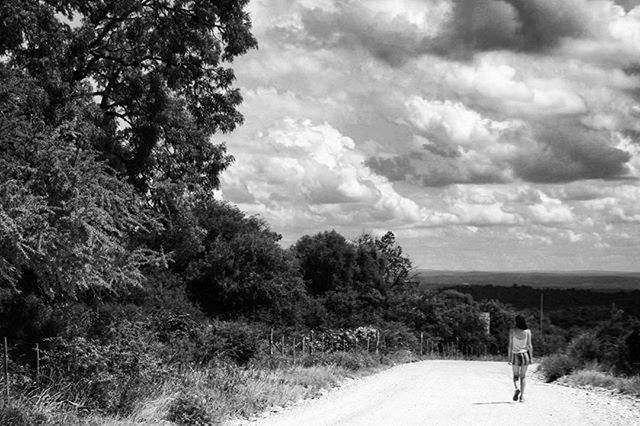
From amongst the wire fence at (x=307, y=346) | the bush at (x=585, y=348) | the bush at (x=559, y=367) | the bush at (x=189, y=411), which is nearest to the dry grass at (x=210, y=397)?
the bush at (x=189, y=411)

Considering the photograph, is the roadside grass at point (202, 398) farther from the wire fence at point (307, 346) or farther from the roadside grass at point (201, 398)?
the wire fence at point (307, 346)

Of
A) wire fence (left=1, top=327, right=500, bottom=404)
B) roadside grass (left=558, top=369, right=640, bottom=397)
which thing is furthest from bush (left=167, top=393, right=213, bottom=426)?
roadside grass (left=558, top=369, right=640, bottom=397)

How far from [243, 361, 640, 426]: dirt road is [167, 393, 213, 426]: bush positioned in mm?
950

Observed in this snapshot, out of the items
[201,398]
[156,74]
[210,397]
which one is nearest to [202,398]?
[201,398]

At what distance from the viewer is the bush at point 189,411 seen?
12.2 meters

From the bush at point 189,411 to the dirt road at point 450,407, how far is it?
37.4 inches

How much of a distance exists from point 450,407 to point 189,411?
5504mm

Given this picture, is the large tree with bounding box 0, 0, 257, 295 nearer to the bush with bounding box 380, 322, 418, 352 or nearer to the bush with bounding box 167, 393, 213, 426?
the bush with bounding box 167, 393, 213, 426

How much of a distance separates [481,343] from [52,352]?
75.4m

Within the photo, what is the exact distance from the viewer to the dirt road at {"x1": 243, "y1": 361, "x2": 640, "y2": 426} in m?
13.2

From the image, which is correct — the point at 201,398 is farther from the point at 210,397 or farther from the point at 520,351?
the point at 520,351

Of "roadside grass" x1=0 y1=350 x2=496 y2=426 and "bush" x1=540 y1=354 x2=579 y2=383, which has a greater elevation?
"roadside grass" x1=0 y1=350 x2=496 y2=426

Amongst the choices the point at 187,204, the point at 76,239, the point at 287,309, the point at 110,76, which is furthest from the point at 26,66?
the point at 287,309

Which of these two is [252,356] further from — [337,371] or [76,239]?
[76,239]
